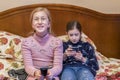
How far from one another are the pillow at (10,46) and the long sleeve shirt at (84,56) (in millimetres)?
419

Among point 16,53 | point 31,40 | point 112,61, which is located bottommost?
point 112,61

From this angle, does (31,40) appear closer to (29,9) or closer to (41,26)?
(41,26)

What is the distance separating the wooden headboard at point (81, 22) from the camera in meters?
2.44

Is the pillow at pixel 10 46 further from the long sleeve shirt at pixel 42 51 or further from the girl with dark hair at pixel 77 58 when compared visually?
the girl with dark hair at pixel 77 58

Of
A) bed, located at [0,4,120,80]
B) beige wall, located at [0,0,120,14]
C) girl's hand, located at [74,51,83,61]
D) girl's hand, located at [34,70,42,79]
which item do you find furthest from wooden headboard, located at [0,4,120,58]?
girl's hand, located at [34,70,42,79]

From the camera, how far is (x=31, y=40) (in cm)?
190

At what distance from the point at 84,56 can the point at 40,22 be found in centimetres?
45

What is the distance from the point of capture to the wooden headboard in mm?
2436

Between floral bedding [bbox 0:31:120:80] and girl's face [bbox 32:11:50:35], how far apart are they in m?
0.36

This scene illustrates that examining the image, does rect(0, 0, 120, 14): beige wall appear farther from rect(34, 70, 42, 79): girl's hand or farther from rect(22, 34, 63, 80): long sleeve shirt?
rect(34, 70, 42, 79): girl's hand

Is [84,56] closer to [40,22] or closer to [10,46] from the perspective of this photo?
[40,22]

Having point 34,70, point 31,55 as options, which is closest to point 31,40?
point 31,55

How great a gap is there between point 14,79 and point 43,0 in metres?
1.00

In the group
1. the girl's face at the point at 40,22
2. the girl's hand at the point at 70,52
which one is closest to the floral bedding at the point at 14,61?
the girl's hand at the point at 70,52
